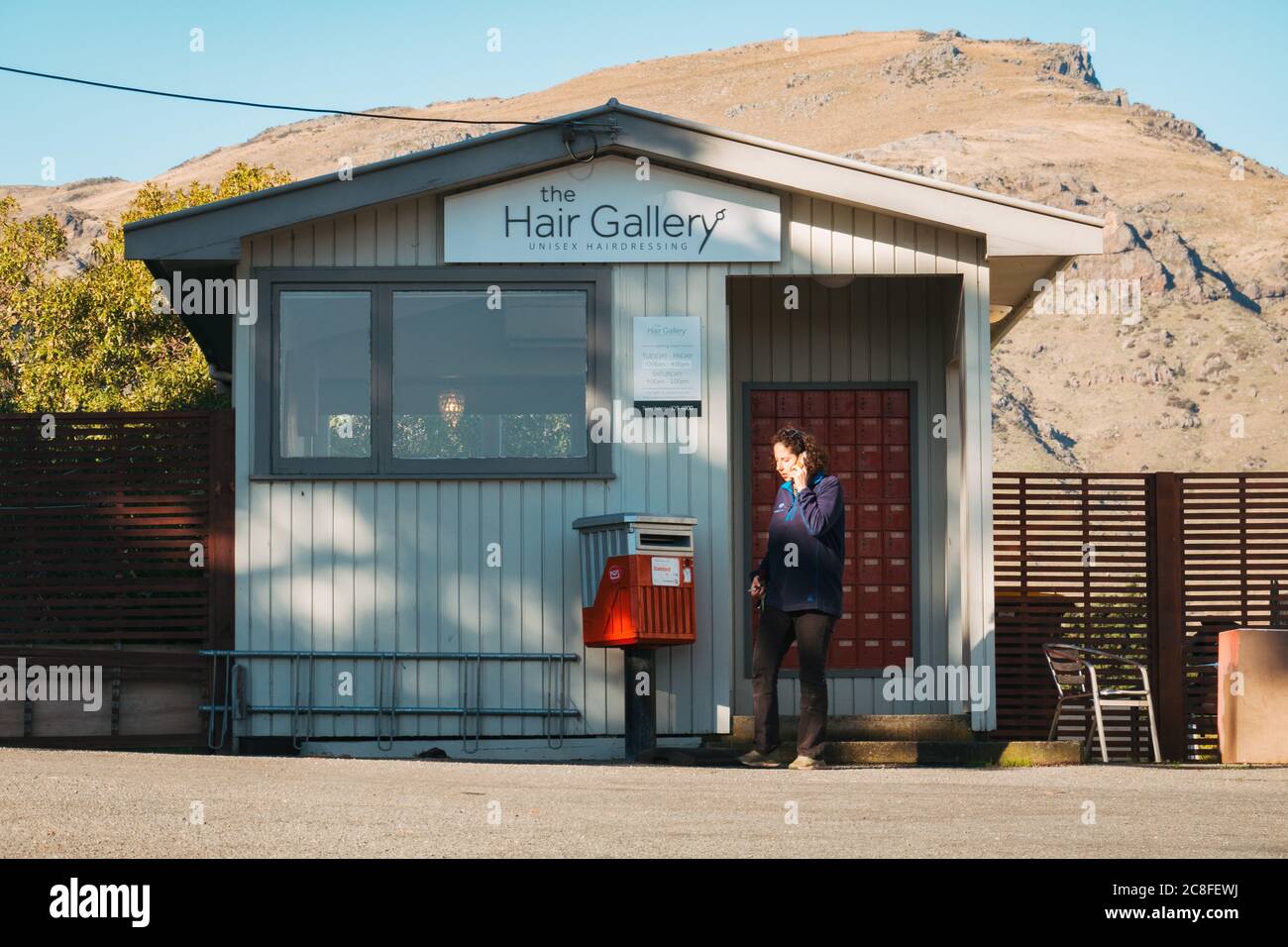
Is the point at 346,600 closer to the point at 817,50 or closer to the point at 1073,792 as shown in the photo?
the point at 1073,792

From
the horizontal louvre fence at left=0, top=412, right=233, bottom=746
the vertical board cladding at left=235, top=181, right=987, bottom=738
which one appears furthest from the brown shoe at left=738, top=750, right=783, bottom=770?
the horizontal louvre fence at left=0, top=412, right=233, bottom=746

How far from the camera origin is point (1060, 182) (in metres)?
118

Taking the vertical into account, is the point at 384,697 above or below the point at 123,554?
below

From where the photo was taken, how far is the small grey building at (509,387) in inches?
473

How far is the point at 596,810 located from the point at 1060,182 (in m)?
115

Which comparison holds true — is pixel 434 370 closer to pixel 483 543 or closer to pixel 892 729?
pixel 483 543

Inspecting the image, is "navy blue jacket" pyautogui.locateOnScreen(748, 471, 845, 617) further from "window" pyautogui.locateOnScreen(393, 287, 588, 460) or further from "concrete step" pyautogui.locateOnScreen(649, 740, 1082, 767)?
"window" pyautogui.locateOnScreen(393, 287, 588, 460)

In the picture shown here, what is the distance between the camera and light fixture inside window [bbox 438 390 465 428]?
12109 millimetres

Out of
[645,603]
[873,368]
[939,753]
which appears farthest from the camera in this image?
[873,368]

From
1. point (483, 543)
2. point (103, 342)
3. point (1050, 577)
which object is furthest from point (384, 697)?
point (103, 342)

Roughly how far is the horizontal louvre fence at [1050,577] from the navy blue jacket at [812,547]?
2494mm

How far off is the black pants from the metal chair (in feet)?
7.47

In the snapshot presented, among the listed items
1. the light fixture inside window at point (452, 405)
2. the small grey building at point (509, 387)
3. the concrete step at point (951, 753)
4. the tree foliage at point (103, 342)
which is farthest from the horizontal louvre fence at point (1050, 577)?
the tree foliage at point (103, 342)
